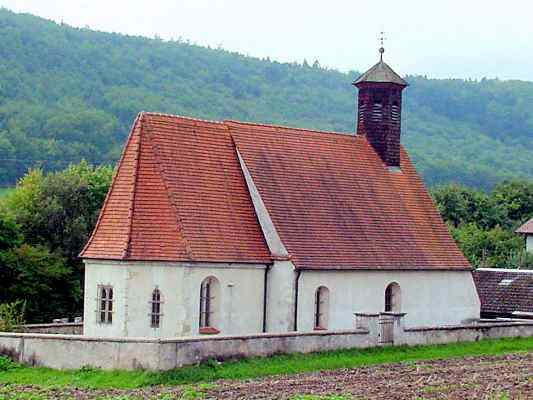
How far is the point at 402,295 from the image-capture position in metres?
43.6

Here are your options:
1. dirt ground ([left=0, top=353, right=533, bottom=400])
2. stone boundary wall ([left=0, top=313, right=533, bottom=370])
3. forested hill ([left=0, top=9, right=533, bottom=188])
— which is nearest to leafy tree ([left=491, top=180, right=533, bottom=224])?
forested hill ([left=0, top=9, right=533, bottom=188])

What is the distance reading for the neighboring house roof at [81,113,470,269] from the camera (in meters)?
37.1

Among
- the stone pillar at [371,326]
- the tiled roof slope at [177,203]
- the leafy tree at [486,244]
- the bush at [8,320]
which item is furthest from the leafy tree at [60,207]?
the leafy tree at [486,244]

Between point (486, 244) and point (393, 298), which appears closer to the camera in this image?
point (393, 298)

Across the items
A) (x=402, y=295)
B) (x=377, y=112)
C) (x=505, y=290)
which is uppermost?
(x=377, y=112)

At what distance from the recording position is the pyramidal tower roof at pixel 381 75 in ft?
156

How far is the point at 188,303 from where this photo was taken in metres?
36.6

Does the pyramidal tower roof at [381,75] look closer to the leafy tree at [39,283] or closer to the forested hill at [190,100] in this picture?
the leafy tree at [39,283]

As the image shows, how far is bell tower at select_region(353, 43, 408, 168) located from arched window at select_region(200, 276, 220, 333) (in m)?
12.1

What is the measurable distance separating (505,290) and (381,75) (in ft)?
34.3

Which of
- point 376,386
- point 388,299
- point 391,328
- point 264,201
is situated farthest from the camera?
point 388,299

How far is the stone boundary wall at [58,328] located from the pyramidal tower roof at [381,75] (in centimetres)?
1515

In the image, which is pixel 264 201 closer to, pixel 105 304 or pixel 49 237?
pixel 105 304

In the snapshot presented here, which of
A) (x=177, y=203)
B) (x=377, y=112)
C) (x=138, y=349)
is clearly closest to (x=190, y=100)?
(x=377, y=112)
